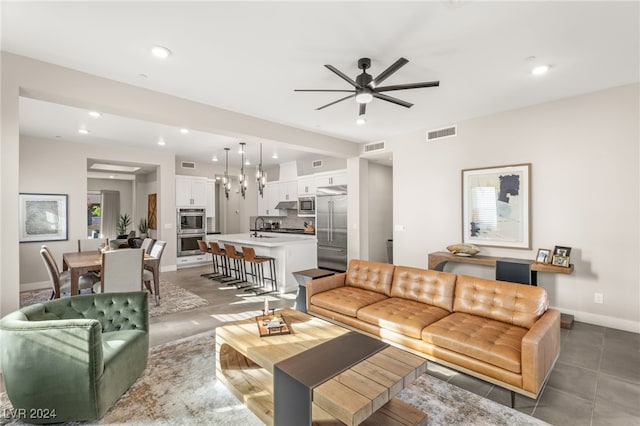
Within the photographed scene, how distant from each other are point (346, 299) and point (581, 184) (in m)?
3.50

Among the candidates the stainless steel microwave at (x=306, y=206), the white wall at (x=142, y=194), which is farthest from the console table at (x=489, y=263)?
the white wall at (x=142, y=194)

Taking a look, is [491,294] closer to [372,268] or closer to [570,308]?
[372,268]

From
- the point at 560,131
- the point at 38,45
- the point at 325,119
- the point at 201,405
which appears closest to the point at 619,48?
the point at 560,131

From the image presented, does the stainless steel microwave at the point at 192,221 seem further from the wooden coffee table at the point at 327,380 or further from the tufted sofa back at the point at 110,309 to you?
the wooden coffee table at the point at 327,380

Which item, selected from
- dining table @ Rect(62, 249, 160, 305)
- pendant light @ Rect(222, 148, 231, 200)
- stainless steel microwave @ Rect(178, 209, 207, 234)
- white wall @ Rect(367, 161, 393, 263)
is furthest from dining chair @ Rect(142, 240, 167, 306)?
white wall @ Rect(367, 161, 393, 263)

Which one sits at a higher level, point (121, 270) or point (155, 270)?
point (121, 270)

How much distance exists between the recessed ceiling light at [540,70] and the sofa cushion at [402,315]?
2829 millimetres

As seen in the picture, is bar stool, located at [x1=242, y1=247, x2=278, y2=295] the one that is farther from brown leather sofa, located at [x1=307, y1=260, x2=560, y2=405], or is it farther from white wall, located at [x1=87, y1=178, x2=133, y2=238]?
white wall, located at [x1=87, y1=178, x2=133, y2=238]

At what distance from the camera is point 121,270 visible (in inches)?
164

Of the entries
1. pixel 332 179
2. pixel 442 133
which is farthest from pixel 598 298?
pixel 332 179

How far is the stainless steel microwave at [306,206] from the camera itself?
8391 millimetres

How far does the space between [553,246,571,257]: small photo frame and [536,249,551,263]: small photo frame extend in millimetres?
77

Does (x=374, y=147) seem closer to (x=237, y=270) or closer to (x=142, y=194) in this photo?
(x=237, y=270)

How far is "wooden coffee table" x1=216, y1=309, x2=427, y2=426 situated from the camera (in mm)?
1675
